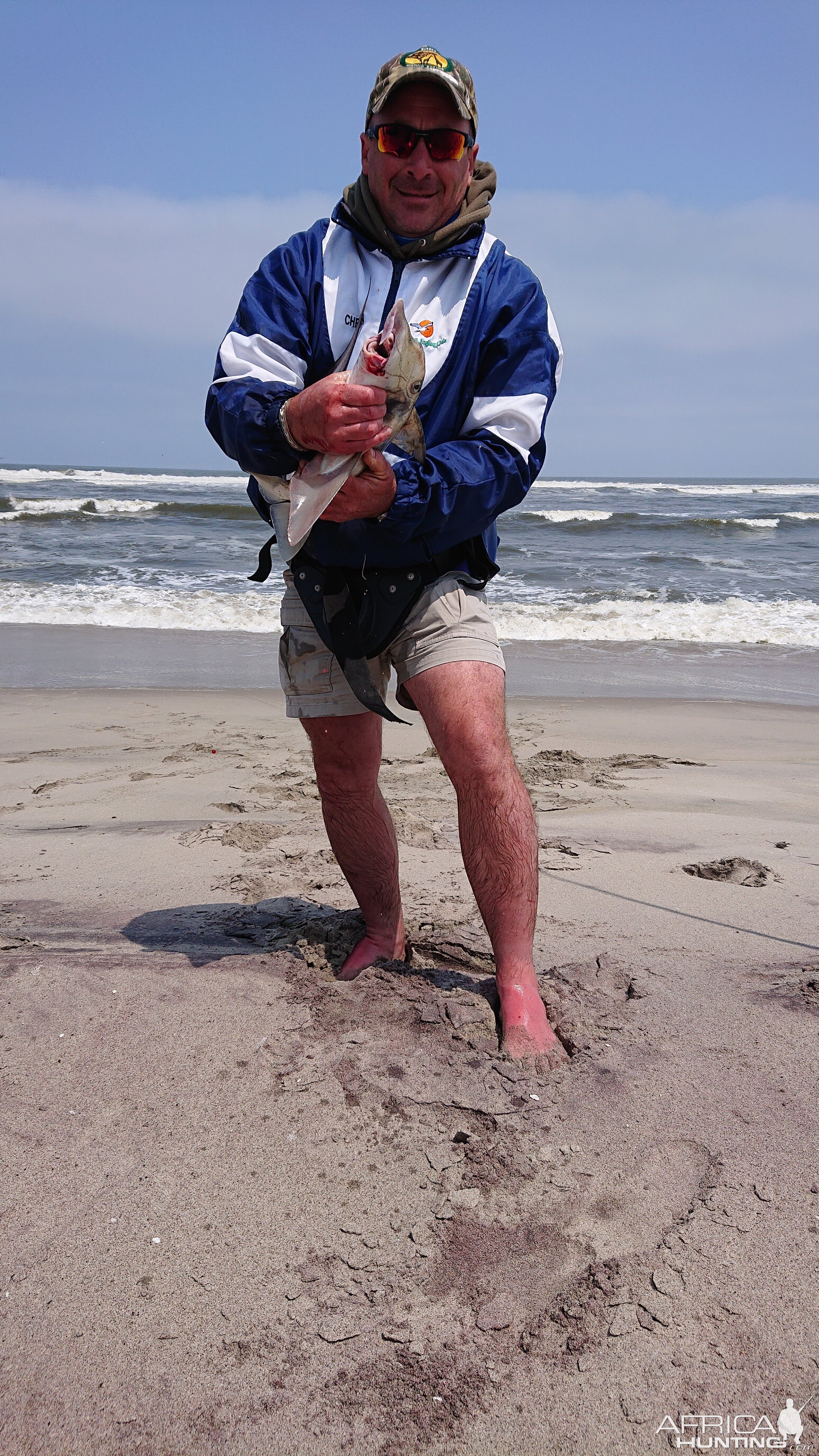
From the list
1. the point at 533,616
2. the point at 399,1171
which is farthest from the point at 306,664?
the point at 533,616

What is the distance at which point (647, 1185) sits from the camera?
5.37ft

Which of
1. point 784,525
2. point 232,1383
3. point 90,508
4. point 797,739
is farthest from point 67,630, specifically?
point 784,525

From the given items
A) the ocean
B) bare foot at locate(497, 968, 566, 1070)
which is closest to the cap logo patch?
bare foot at locate(497, 968, 566, 1070)

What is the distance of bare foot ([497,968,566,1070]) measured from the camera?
1.92 meters

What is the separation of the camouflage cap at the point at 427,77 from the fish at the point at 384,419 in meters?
0.53

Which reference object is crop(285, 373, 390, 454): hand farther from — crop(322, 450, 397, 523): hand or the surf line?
the surf line

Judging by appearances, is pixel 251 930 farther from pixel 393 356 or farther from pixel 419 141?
pixel 419 141

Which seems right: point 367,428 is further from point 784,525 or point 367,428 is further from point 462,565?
point 784,525

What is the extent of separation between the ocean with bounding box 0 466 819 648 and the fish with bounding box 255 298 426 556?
24.0 ft

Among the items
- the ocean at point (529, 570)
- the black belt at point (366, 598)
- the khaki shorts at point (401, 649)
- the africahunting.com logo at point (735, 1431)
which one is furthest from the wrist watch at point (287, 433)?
the ocean at point (529, 570)

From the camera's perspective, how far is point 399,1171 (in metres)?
1.68

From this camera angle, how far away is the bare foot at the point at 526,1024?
6.28 ft

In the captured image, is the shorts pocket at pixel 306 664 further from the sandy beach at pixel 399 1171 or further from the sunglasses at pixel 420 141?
the sunglasses at pixel 420 141

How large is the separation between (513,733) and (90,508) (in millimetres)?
19703
